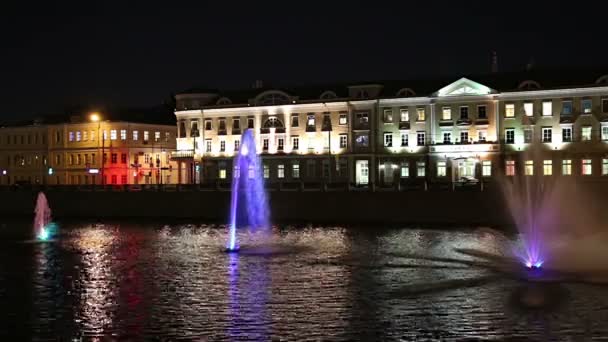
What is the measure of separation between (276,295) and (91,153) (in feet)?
299

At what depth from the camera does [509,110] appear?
8831 cm

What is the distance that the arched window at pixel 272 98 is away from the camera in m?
99.9

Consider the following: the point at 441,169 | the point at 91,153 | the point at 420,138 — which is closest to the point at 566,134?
the point at 441,169

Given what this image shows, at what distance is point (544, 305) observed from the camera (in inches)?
1087

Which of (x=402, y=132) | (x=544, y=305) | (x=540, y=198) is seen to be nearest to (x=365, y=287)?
(x=544, y=305)

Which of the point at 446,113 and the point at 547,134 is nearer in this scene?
the point at 547,134

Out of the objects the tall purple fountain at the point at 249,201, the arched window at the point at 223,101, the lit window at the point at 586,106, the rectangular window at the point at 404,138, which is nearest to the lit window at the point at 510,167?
the lit window at the point at 586,106

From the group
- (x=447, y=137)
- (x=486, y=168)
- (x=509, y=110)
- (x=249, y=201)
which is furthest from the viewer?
(x=447, y=137)

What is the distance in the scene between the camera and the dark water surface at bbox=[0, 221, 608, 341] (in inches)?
947

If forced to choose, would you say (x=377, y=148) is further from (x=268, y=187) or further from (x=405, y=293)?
(x=405, y=293)

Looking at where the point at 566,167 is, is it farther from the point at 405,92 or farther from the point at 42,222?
the point at 42,222

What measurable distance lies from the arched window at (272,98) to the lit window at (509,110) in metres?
27.7

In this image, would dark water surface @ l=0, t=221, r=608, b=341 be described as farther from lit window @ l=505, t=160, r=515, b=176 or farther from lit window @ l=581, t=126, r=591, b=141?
lit window @ l=581, t=126, r=591, b=141

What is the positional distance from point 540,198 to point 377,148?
30.4 m
